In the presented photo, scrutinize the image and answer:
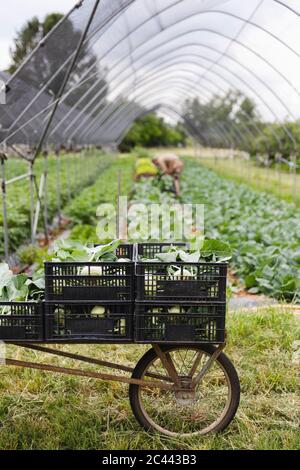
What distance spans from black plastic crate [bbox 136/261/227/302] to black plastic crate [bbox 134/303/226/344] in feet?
0.14

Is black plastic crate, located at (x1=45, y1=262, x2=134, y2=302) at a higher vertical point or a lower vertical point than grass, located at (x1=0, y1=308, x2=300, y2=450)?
higher

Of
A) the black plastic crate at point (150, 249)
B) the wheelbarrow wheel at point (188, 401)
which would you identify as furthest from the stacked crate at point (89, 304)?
the black plastic crate at point (150, 249)

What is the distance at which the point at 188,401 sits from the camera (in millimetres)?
3525

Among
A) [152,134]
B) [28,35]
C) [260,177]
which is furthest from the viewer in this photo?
[152,134]

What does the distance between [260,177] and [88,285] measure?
18846 millimetres

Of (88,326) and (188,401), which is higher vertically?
(88,326)

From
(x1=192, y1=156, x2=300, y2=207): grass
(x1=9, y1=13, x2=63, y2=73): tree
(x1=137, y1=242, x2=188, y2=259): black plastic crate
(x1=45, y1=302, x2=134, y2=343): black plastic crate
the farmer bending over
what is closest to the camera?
(x1=45, y1=302, x2=134, y2=343): black plastic crate

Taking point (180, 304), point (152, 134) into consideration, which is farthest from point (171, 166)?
point (152, 134)

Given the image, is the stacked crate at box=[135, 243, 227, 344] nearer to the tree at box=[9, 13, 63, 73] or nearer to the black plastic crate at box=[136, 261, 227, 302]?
the black plastic crate at box=[136, 261, 227, 302]

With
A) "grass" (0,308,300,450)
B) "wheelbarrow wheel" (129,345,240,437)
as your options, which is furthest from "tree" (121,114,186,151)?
"wheelbarrow wheel" (129,345,240,437)

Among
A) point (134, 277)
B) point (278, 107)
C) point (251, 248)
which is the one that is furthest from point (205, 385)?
point (278, 107)

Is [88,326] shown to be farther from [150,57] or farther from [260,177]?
[260,177]

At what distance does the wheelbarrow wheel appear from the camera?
3.50 meters

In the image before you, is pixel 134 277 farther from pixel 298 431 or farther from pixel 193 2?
pixel 193 2
